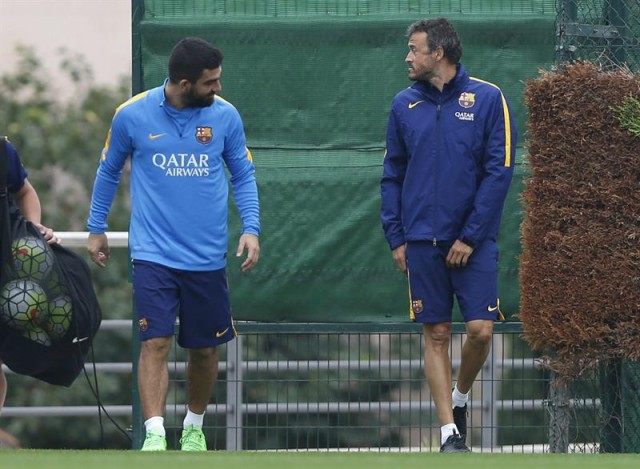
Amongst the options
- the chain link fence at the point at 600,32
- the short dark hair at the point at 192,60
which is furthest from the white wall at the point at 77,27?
the short dark hair at the point at 192,60

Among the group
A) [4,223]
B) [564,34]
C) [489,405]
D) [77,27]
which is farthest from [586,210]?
[77,27]

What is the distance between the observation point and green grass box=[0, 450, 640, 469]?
7.27 metres

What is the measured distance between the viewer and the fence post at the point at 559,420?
986 cm

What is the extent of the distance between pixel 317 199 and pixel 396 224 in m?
1.11

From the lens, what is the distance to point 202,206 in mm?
8719

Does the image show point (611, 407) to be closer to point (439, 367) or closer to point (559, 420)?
point (559, 420)

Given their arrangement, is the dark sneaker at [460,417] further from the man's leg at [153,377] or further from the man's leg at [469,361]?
the man's leg at [153,377]

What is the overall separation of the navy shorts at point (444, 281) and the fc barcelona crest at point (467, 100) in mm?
679

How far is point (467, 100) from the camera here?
8.81 m

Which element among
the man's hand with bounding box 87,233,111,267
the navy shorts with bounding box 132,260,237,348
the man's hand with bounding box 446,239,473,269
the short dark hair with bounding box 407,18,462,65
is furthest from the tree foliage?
the short dark hair with bounding box 407,18,462,65

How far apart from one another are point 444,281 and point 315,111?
1.56 meters

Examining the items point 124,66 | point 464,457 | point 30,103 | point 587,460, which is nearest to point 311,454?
point 464,457

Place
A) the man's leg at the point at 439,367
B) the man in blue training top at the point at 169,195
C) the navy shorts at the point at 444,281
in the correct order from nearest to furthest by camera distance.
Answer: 1. the man in blue training top at the point at 169,195
2. the man's leg at the point at 439,367
3. the navy shorts at the point at 444,281

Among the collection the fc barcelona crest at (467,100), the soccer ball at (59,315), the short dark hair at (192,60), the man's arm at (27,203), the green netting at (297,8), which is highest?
the green netting at (297,8)
